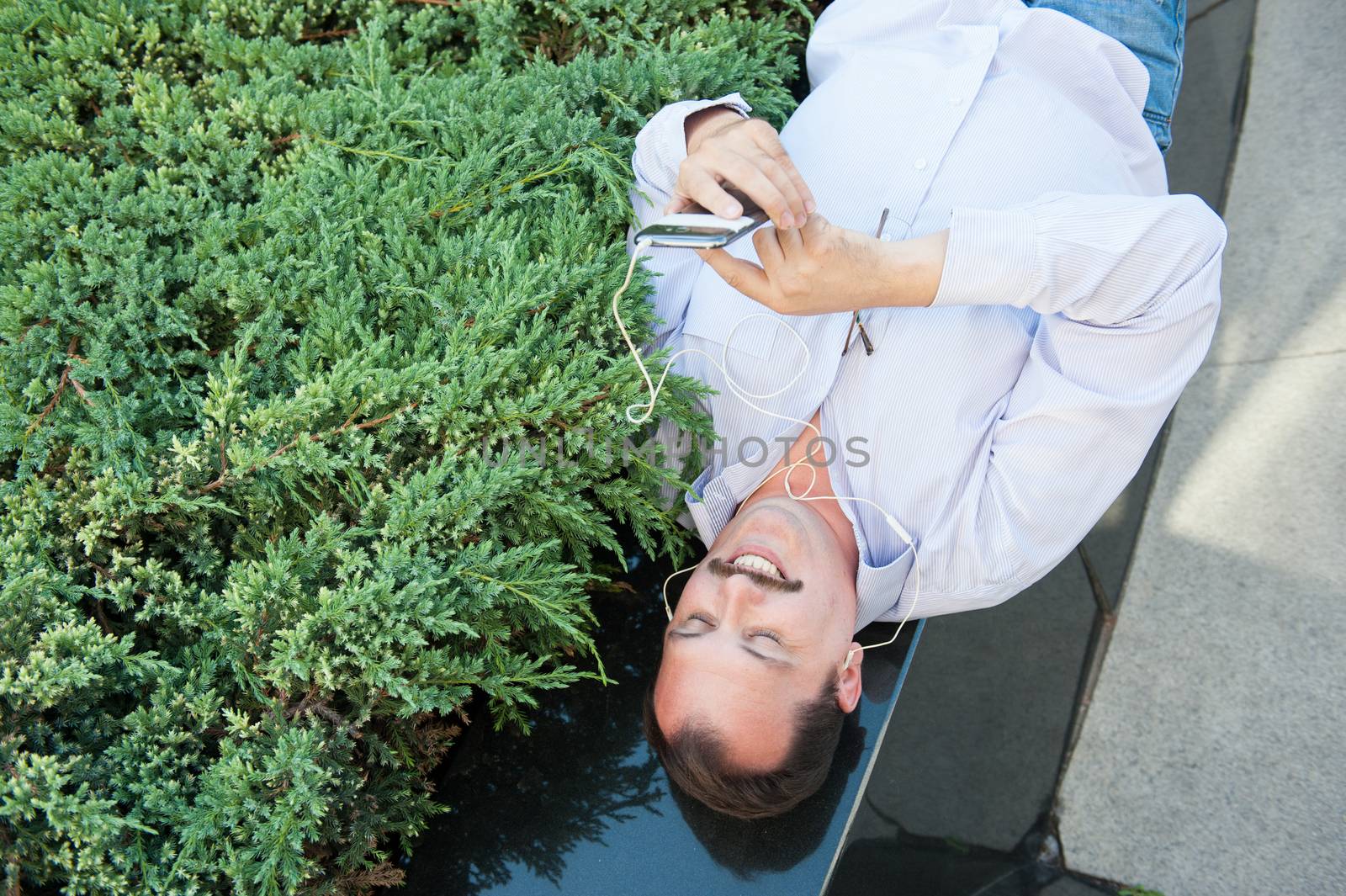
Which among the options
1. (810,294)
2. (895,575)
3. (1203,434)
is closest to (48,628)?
(810,294)

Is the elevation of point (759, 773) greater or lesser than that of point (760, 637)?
lesser

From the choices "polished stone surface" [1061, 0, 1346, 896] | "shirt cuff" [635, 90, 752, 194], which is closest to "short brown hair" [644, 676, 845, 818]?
"polished stone surface" [1061, 0, 1346, 896]

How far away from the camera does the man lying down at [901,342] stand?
241 cm

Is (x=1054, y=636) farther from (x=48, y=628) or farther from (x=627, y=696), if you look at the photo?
(x=48, y=628)

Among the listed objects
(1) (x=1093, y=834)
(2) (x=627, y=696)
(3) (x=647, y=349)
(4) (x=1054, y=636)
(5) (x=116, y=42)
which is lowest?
(1) (x=1093, y=834)

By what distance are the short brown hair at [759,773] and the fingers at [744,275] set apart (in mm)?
1101

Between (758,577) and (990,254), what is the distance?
1.07 metres

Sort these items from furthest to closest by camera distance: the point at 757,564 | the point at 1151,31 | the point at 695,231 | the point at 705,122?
the point at 1151,31 < the point at 705,122 < the point at 757,564 < the point at 695,231

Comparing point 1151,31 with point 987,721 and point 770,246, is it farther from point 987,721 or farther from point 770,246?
point 987,721

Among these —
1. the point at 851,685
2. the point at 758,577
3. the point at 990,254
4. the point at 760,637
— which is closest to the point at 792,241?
the point at 990,254

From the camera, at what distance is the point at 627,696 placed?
281 centimetres

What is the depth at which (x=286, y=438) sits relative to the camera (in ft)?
7.59

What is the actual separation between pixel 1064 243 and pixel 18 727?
9.00 feet

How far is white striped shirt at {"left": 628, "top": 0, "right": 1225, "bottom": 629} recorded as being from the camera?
7.93ft
